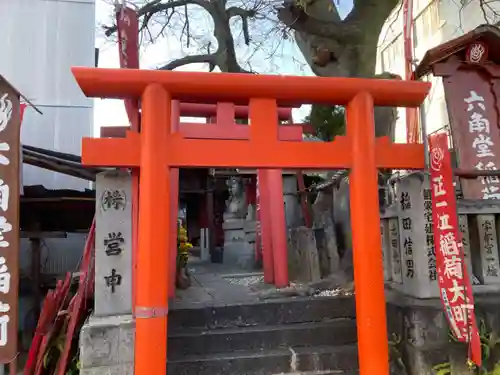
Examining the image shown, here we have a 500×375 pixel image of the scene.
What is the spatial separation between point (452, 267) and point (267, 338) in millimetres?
2099

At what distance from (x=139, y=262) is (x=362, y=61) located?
638 cm

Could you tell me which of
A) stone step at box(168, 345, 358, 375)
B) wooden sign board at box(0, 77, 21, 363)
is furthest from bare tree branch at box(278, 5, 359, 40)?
stone step at box(168, 345, 358, 375)

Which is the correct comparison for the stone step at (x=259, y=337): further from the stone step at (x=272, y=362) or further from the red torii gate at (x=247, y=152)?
the red torii gate at (x=247, y=152)

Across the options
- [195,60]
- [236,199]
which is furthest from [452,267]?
[236,199]

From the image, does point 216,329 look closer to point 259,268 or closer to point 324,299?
point 324,299

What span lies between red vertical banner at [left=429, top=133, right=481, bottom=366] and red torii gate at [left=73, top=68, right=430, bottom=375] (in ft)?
0.90

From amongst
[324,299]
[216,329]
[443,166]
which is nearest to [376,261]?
[443,166]

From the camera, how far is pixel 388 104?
13.7 feet

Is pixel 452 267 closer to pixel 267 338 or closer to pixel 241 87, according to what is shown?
pixel 267 338

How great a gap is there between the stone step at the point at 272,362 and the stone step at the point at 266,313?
1.30ft

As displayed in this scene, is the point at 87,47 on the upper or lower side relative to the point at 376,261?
upper

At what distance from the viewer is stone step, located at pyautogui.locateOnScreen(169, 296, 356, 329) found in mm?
4824

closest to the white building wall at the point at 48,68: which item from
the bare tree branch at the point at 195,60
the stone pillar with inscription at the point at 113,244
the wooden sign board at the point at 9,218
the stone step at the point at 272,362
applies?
the bare tree branch at the point at 195,60

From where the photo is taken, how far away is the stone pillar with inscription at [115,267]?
394 cm
